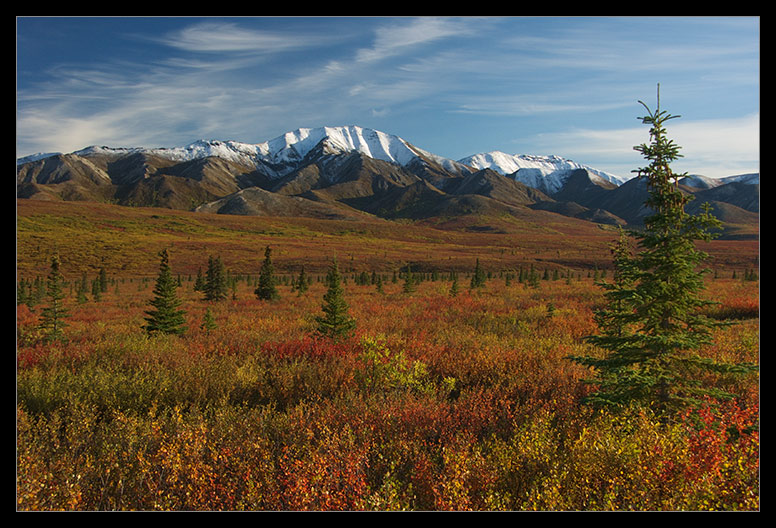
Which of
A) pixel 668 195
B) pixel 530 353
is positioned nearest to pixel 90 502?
pixel 668 195

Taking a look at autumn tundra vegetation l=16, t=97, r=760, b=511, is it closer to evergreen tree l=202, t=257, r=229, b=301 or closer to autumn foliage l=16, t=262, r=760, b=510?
autumn foliage l=16, t=262, r=760, b=510

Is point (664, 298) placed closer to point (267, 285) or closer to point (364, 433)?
point (364, 433)

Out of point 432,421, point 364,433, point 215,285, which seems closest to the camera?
point 364,433

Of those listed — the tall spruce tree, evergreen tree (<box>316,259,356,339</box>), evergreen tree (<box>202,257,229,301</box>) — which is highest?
the tall spruce tree

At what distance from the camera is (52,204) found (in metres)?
117

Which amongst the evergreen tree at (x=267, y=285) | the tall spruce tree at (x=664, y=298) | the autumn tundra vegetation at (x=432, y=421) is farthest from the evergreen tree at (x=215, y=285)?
the tall spruce tree at (x=664, y=298)

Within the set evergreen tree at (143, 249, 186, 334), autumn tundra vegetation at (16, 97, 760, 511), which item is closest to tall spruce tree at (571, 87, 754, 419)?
autumn tundra vegetation at (16, 97, 760, 511)

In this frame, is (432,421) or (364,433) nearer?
(364,433)

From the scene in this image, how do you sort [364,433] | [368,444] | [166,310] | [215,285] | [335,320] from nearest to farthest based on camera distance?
[368,444], [364,433], [335,320], [166,310], [215,285]

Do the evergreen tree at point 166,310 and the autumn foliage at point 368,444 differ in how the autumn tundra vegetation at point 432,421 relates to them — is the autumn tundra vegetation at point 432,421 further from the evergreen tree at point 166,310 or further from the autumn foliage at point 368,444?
the evergreen tree at point 166,310

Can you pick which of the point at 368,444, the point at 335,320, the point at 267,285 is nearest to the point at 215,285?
the point at 267,285
